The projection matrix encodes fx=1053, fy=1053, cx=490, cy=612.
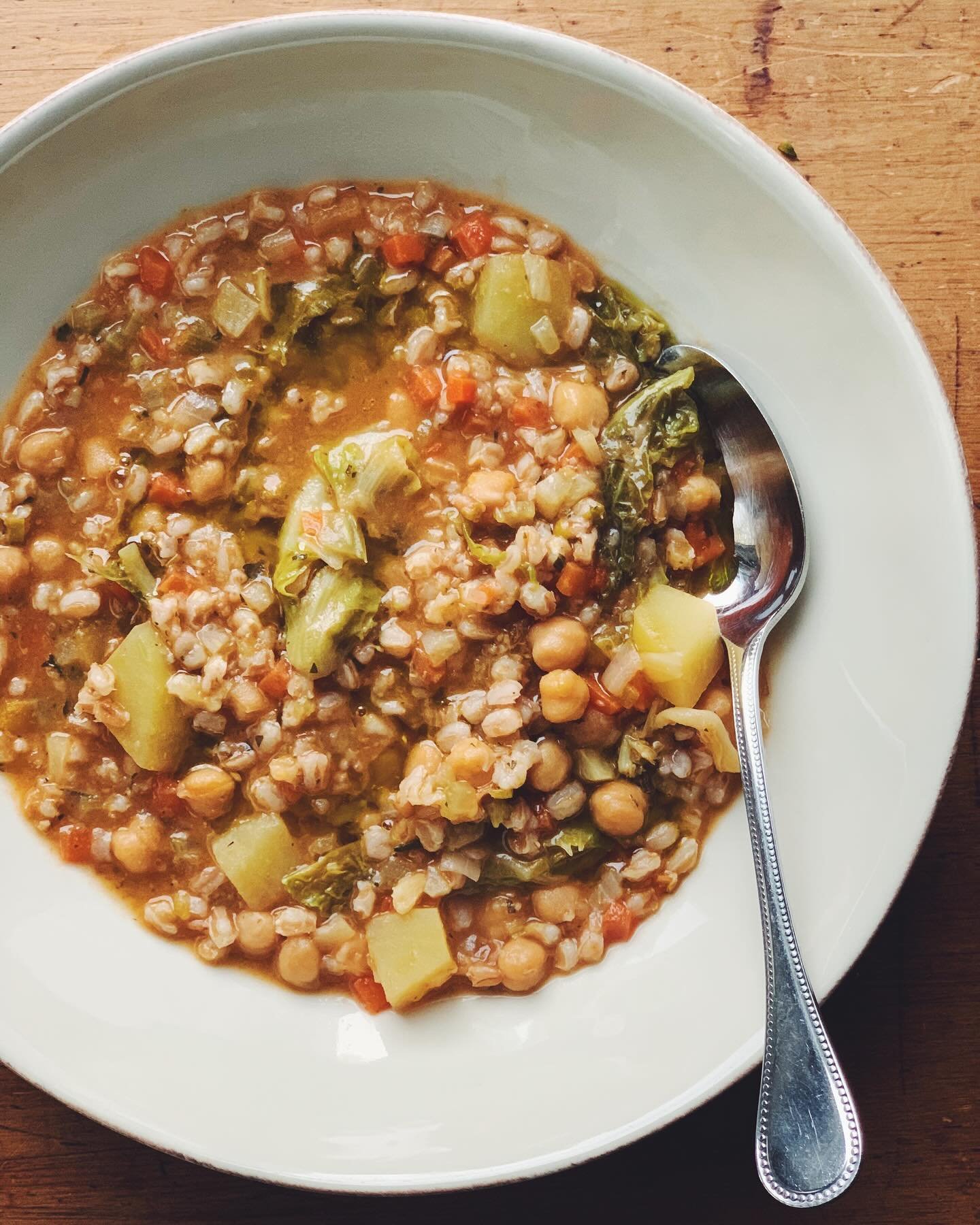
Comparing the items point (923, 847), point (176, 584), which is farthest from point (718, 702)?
point (176, 584)

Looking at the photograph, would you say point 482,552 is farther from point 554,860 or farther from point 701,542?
point 554,860

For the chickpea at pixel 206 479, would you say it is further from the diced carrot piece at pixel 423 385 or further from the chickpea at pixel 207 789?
the chickpea at pixel 207 789

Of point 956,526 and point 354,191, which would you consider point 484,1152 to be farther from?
point 354,191

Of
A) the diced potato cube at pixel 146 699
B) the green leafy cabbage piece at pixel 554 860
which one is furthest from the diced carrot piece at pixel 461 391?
the green leafy cabbage piece at pixel 554 860

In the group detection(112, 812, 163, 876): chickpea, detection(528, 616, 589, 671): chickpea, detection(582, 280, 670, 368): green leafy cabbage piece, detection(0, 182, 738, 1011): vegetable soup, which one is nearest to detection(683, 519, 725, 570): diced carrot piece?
detection(0, 182, 738, 1011): vegetable soup

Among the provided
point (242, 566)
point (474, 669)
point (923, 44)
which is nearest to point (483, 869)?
point (474, 669)

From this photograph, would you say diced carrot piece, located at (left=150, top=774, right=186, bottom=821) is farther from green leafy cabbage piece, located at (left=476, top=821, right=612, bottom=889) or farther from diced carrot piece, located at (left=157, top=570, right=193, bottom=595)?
green leafy cabbage piece, located at (left=476, top=821, right=612, bottom=889)
